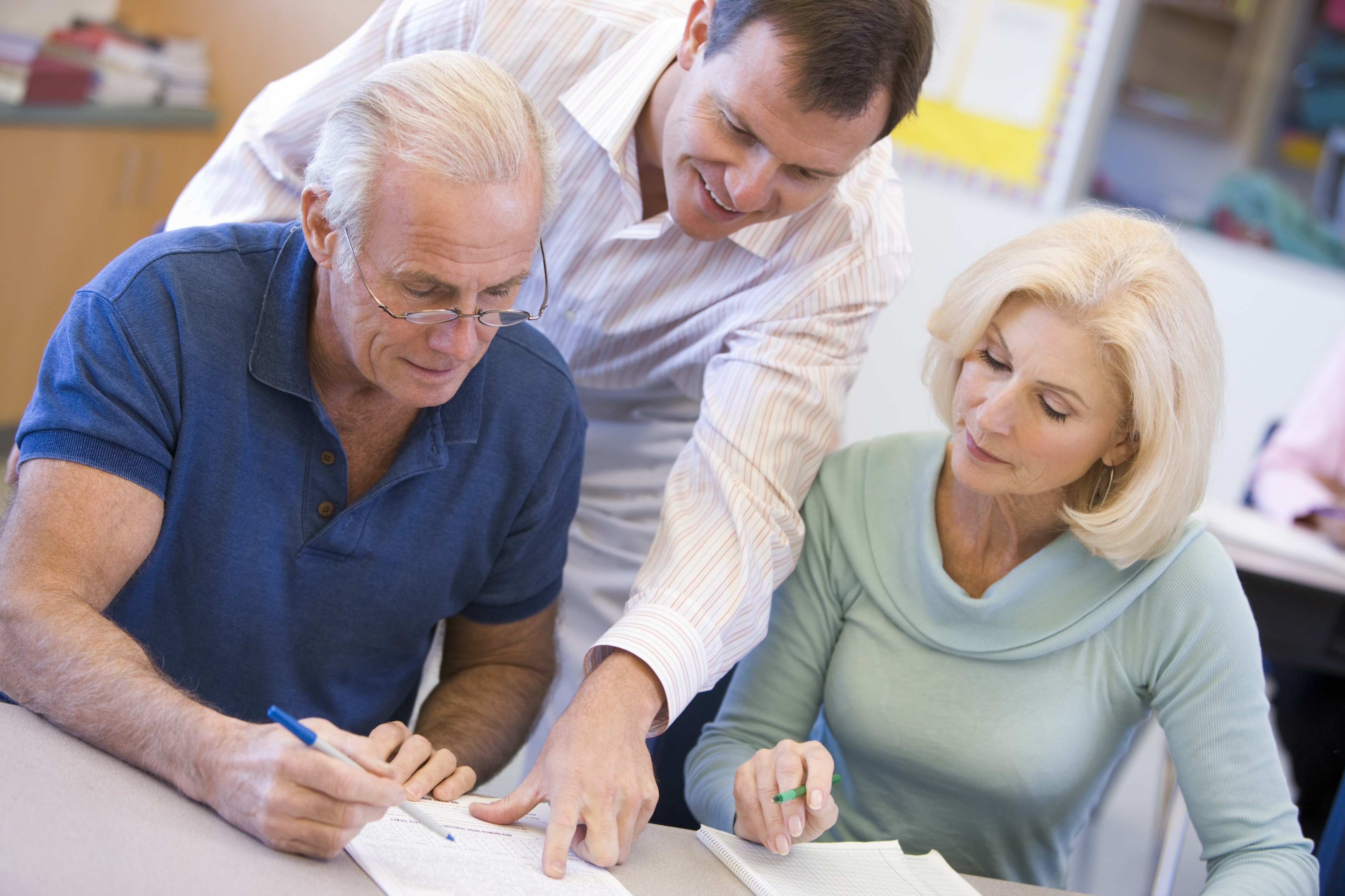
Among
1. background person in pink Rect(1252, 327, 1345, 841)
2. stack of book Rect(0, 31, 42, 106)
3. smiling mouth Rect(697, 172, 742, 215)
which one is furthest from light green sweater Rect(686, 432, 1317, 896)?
stack of book Rect(0, 31, 42, 106)

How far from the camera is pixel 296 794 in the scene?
1057 mm

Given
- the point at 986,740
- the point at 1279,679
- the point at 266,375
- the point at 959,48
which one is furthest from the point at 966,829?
the point at 959,48

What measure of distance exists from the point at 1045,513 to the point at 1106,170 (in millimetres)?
3363

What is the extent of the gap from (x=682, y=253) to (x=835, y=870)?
924 mm

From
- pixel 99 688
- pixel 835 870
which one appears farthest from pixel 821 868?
pixel 99 688

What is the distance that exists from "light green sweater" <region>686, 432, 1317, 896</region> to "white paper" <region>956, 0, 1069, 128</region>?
10.6ft

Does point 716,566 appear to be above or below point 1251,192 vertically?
below

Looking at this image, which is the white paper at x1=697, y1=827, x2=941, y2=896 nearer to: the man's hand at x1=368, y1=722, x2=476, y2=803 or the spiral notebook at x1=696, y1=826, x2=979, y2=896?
the spiral notebook at x1=696, y1=826, x2=979, y2=896

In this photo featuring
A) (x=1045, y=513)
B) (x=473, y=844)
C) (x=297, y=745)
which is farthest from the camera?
(x=1045, y=513)

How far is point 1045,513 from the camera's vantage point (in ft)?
5.54

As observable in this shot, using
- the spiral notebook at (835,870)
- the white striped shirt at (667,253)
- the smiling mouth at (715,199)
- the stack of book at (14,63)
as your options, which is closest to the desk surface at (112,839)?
the spiral notebook at (835,870)

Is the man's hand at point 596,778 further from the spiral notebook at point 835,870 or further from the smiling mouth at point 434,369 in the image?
the smiling mouth at point 434,369

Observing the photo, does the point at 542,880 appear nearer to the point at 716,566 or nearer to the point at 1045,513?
the point at 716,566

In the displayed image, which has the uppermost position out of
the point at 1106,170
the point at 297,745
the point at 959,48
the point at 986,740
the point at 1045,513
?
the point at 959,48
